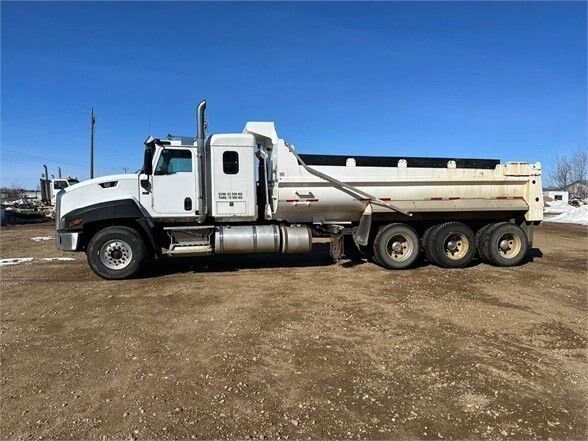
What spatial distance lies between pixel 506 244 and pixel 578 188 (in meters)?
69.7

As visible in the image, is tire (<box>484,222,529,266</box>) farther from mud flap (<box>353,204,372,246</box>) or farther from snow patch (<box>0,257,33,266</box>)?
snow patch (<box>0,257,33,266</box>)

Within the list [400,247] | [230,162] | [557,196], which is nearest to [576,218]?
[400,247]

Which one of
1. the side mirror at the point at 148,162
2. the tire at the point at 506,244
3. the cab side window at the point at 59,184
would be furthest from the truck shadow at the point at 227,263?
the cab side window at the point at 59,184

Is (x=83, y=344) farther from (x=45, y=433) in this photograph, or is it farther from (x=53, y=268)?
(x=53, y=268)

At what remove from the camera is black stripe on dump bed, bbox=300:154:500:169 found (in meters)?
10.1

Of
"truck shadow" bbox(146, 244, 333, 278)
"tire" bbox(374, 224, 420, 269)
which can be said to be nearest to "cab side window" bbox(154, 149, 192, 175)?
"truck shadow" bbox(146, 244, 333, 278)

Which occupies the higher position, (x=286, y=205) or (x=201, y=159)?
(x=201, y=159)

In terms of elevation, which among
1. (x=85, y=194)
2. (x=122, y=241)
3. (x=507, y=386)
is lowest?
(x=507, y=386)

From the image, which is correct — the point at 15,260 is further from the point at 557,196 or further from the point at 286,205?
the point at 557,196

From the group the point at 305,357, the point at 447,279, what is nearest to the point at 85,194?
the point at 305,357

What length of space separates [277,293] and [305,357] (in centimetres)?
309

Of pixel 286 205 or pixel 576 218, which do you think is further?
pixel 576 218

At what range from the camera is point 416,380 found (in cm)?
435

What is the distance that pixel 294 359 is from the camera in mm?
4895
